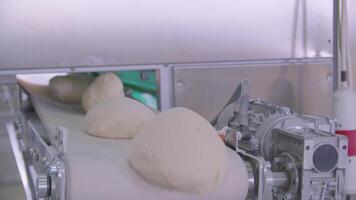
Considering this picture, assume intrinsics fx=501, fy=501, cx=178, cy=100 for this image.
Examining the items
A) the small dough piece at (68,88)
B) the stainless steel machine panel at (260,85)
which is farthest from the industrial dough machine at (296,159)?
the small dough piece at (68,88)

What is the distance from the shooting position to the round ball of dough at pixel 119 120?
3.79 feet

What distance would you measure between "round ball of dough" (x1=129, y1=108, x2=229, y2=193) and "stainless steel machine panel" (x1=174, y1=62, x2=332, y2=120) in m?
0.65

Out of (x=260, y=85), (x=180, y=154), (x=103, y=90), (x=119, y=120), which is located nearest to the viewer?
(x=180, y=154)

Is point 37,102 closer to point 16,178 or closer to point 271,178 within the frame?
point 16,178

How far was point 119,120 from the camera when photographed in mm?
1152

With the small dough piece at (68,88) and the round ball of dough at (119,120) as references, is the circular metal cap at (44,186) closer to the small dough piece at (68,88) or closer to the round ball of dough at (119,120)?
the round ball of dough at (119,120)

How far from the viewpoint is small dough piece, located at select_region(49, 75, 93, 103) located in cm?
168

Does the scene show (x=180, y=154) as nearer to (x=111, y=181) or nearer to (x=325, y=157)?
(x=111, y=181)

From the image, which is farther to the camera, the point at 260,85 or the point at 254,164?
the point at 260,85

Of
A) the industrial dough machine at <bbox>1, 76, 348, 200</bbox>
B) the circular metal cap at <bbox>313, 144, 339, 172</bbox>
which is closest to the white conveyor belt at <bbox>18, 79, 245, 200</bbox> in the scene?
the industrial dough machine at <bbox>1, 76, 348, 200</bbox>

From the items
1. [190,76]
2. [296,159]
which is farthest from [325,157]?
[190,76]

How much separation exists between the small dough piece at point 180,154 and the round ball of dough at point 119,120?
0.30m

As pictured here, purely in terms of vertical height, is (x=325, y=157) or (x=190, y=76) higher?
(x=190, y=76)

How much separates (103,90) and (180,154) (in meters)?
0.71
